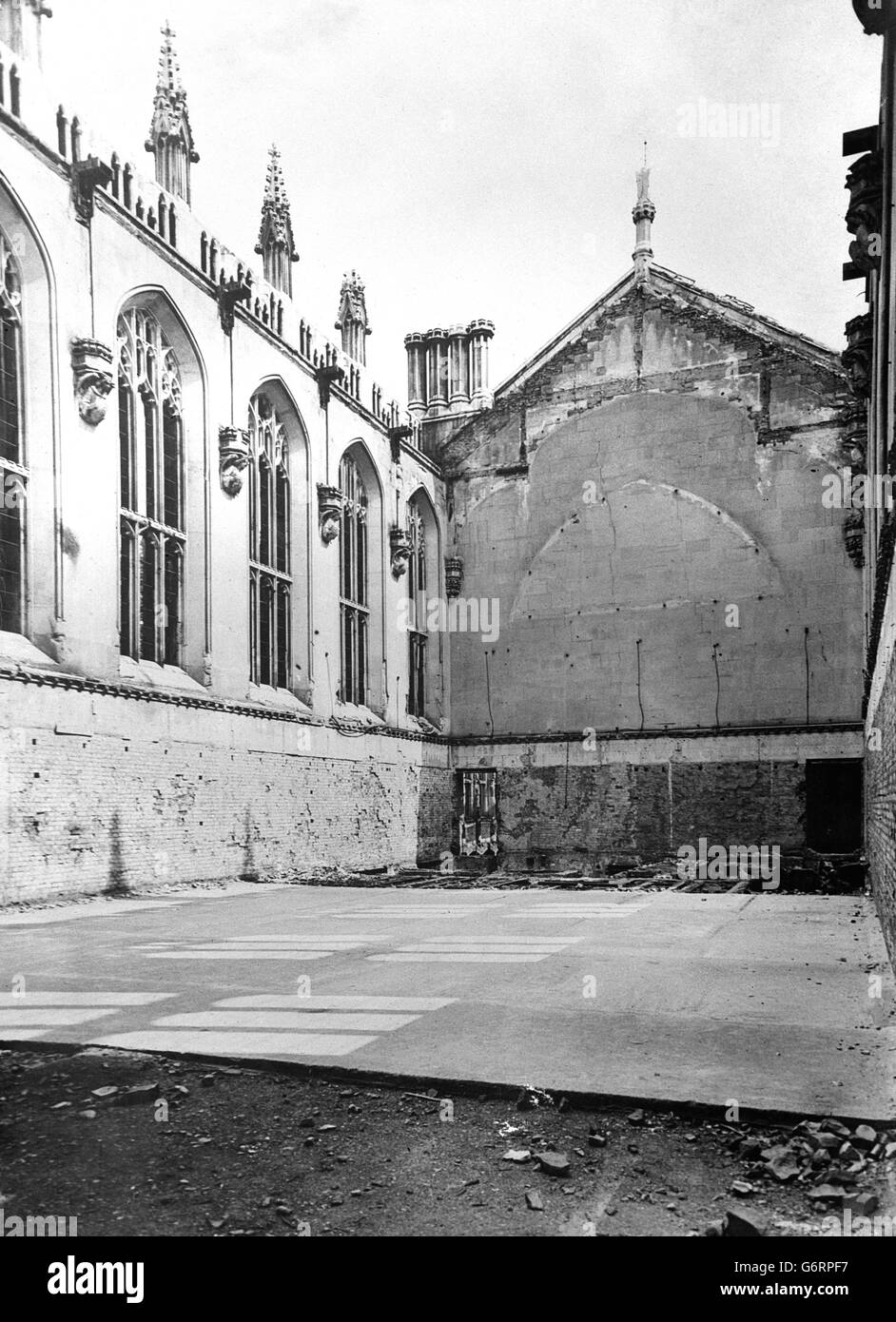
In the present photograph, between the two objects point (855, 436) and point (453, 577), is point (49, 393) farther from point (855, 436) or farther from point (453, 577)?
point (855, 436)

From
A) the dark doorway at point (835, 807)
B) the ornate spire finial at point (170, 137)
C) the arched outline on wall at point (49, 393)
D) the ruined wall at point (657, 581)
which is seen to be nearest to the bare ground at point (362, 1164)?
the arched outline on wall at point (49, 393)

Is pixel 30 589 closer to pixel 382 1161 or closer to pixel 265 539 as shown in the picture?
pixel 265 539

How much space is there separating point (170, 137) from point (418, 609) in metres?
12.7

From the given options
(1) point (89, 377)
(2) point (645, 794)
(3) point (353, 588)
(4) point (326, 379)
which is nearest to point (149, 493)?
(1) point (89, 377)

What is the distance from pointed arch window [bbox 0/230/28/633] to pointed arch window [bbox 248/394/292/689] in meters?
6.12

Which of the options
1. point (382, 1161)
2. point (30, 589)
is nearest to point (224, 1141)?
point (382, 1161)

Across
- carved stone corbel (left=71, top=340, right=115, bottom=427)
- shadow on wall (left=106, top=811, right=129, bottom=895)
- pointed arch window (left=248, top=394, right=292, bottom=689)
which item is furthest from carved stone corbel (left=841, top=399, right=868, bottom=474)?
shadow on wall (left=106, top=811, right=129, bottom=895)

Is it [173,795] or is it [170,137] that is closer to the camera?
[173,795]

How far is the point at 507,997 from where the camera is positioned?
22.1 feet

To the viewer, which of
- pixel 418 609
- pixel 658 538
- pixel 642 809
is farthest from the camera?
pixel 418 609

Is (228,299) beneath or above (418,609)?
above

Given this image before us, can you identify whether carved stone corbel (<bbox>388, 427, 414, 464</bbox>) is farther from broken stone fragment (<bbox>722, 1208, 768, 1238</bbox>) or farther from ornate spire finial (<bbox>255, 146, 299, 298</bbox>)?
→ broken stone fragment (<bbox>722, 1208, 768, 1238</bbox>)

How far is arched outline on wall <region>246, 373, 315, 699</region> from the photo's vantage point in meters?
21.5
